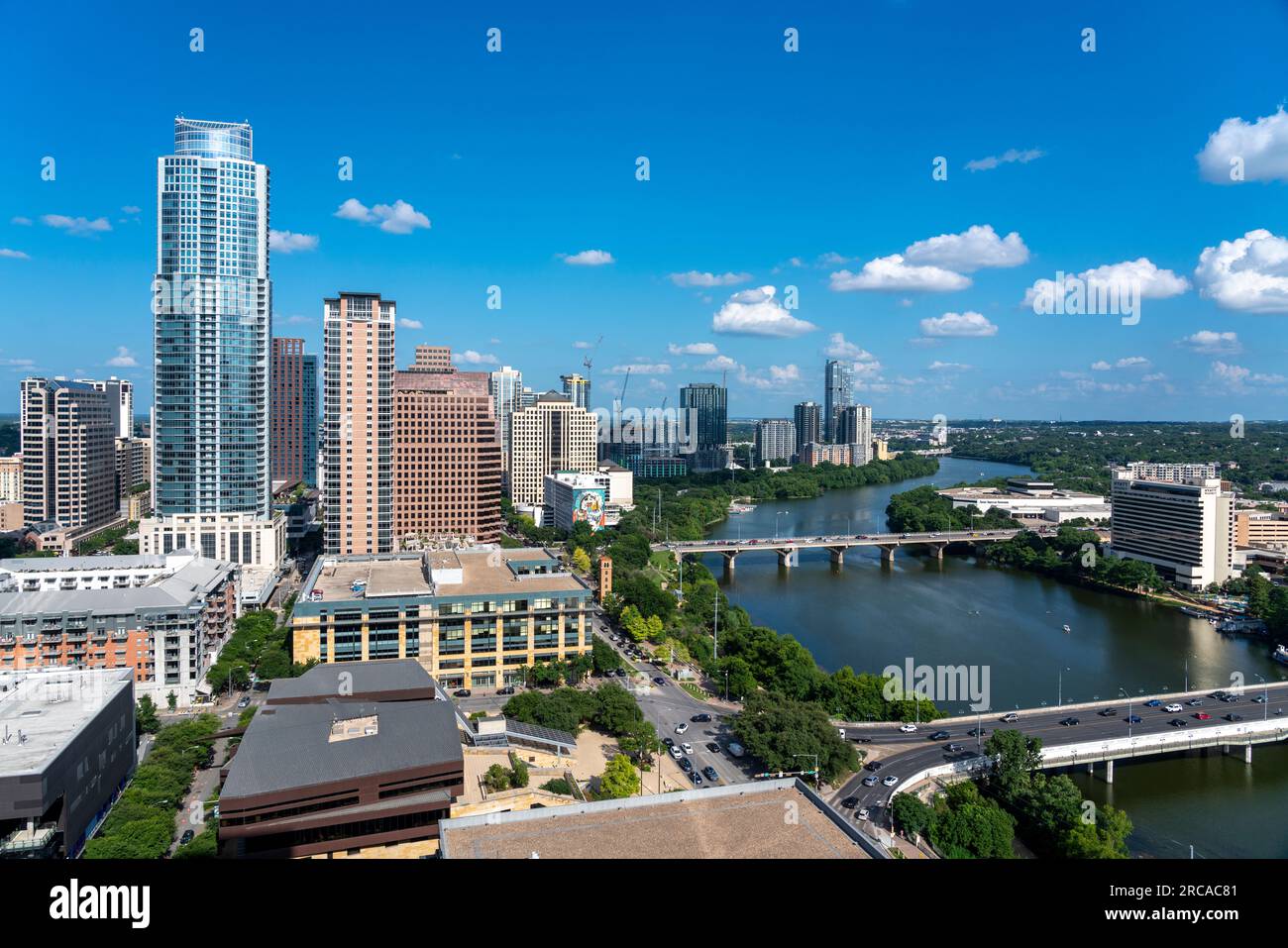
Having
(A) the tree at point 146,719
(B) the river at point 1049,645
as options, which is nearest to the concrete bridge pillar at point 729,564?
(B) the river at point 1049,645

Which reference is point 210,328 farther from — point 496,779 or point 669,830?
point 669,830

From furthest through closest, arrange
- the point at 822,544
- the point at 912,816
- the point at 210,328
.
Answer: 1. the point at 822,544
2. the point at 210,328
3. the point at 912,816

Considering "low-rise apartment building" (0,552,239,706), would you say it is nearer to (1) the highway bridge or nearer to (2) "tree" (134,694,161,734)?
(2) "tree" (134,694,161,734)

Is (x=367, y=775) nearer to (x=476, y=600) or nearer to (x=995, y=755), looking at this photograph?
(x=476, y=600)

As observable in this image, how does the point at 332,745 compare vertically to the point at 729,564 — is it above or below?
above

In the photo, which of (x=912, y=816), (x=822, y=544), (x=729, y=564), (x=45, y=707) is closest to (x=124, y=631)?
(x=45, y=707)

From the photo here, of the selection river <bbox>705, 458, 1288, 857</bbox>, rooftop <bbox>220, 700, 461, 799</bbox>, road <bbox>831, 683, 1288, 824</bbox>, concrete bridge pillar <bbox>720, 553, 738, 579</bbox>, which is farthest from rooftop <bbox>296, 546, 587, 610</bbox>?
concrete bridge pillar <bbox>720, 553, 738, 579</bbox>
